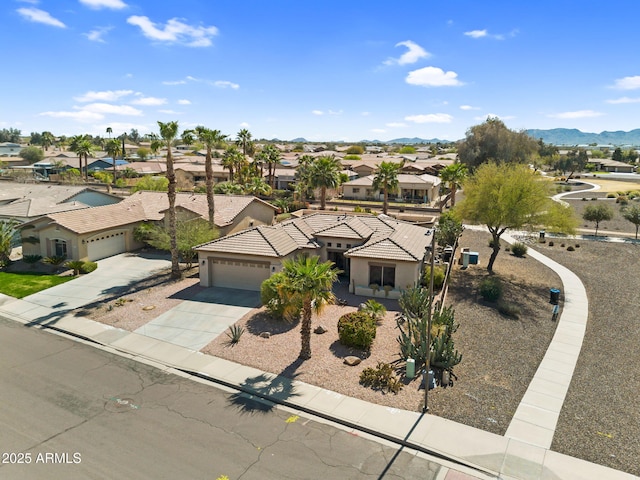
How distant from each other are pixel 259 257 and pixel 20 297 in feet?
51.3

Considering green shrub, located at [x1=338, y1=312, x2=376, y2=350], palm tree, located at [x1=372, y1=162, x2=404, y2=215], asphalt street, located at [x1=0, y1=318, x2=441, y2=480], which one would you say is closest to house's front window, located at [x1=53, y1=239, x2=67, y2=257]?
asphalt street, located at [x1=0, y1=318, x2=441, y2=480]

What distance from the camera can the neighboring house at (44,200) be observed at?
4066 centimetres

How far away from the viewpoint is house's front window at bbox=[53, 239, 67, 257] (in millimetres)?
35500

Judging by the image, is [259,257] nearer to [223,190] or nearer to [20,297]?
[20,297]

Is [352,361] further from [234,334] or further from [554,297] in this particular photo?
[554,297]

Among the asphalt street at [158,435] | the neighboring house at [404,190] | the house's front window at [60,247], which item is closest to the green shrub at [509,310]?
the asphalt street at [158,435]

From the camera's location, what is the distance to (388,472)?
13.0 m

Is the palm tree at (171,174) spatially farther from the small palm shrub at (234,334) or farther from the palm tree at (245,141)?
the palm tree at (245,141)

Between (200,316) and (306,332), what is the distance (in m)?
8.46

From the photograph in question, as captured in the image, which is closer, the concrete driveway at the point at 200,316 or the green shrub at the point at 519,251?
the concrete driveway at the point at 200,316

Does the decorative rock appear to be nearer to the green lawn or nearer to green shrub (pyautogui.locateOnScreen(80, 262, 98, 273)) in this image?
the green lawn

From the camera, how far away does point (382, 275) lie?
28.5 m

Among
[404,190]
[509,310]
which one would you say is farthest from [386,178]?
[509,310]

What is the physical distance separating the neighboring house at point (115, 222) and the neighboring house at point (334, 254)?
30.8 ft
